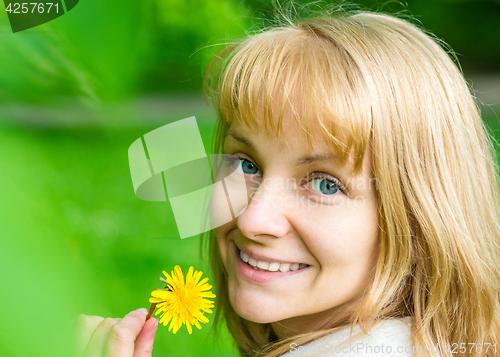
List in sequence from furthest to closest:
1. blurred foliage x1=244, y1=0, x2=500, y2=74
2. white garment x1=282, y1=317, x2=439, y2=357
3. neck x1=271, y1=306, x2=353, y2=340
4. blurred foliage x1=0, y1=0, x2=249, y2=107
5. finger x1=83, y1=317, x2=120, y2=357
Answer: blurred foliage x1=244, y1=0, x2=500, y2=74
neck x1=271, y1=306, x2=353, y2=340
white garment x1=282, y1=317, x2=439, y2=357
finger x1=83, y1=317, x2=120, y2=357
blurred foliage x1=0, y1=0, x2=249, y2=107

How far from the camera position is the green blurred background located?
0.50 ft

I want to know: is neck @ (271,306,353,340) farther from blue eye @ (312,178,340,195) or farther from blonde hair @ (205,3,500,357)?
blue eye @ (312,178,340,195)

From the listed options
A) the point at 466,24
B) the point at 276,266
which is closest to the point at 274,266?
the point at 276,266

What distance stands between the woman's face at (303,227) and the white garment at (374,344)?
0.16 feet

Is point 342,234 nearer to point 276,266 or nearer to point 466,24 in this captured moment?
point 276,266

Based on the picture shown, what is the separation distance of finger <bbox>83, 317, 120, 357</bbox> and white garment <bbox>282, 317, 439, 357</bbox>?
0.88 ft

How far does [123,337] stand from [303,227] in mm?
253

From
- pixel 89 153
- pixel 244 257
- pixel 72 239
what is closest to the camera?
pixel 72 239

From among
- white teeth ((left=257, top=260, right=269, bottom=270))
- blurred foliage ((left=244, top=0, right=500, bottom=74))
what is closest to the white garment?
white teeth ((left=257, top=260, right=269, bottom=270))

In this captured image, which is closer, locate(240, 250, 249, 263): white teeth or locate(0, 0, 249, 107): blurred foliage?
locate(0, 0, 249, 107): blurred foliage

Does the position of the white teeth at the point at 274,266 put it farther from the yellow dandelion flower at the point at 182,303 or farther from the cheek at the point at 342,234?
the yellow dandelion flower at the point at 182,303

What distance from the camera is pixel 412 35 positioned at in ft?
2.02

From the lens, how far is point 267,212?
535mm

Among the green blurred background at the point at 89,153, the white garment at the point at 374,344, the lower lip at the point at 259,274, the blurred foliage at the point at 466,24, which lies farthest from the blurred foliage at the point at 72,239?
the blurred foliage at the point at 466,24
